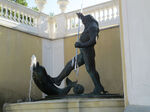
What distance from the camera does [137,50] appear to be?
11.8ft

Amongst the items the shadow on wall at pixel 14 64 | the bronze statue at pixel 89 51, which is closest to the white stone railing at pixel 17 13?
the shadow on wall at pixel 14 64

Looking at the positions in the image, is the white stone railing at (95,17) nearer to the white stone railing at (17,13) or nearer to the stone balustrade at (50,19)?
the stone balustrade at (50,19)

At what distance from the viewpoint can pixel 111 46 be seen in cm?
711

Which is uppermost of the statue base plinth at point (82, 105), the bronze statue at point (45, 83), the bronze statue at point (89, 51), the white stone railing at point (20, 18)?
the white stone railing at point (20, 18)

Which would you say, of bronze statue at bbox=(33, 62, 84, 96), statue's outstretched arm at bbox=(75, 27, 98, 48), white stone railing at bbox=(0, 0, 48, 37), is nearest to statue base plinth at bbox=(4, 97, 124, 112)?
bronze statue at bbox=(33, 62, 84, 96)

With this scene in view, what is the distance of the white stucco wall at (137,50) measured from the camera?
3467 mm

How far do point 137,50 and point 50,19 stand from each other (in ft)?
17.3

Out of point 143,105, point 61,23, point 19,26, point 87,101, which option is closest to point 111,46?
point 61,23

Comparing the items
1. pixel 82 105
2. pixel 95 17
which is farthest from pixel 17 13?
pixel 82 105

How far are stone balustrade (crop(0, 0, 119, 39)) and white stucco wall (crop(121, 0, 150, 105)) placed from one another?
342 cm

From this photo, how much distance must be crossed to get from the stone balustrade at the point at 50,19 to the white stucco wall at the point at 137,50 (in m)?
3.42

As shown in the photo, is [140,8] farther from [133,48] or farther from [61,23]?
[61,23]

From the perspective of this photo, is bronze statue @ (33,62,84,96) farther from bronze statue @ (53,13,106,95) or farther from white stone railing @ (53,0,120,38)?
white stone railing @ (53,0,120,38)

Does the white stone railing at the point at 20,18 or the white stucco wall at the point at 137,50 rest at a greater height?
the white stone railing at the point at 20,18
